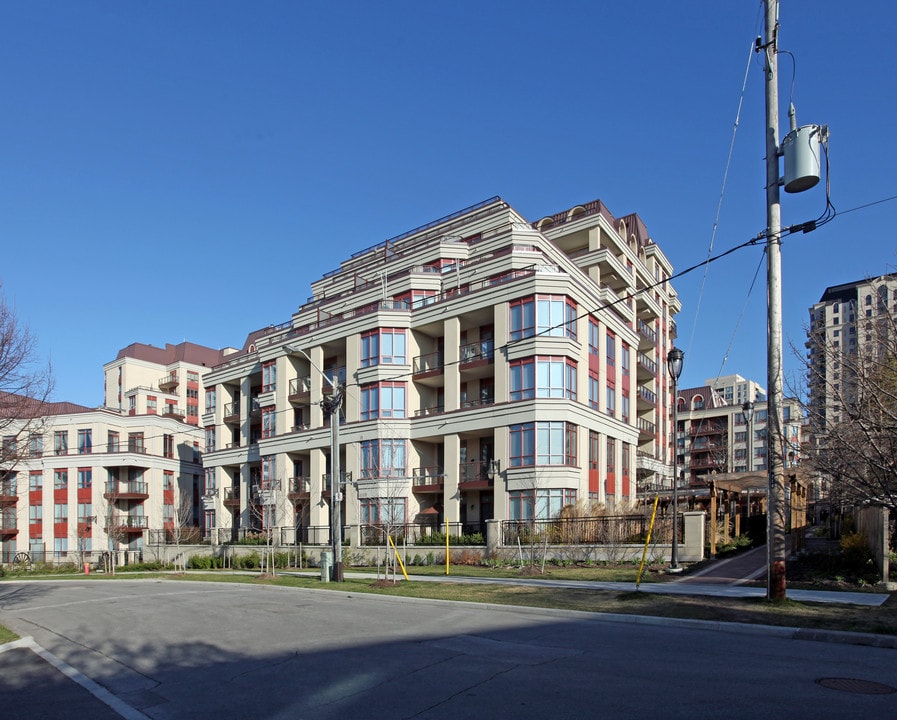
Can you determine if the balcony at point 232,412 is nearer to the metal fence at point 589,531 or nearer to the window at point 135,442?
the window at point 135,442

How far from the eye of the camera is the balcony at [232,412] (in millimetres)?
60344

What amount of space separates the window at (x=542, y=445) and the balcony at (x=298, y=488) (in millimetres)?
17386

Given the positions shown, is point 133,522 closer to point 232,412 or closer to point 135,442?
point 135,442

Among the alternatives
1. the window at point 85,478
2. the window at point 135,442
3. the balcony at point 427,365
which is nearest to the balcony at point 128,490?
the window at point 85,478

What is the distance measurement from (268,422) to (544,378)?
77.6 feet

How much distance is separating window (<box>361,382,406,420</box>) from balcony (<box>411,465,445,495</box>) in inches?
144

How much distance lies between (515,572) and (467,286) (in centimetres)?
2434

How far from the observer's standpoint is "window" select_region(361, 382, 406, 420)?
45312mm

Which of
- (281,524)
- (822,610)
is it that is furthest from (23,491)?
(822,610)

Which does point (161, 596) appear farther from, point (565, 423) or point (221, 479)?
point (221, 479)

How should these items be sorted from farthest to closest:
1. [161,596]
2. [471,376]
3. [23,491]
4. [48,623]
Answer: [23,491], [471,376], [161,596], [48,623]

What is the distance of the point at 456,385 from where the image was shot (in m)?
43.8

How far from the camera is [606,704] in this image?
7527 millimetres

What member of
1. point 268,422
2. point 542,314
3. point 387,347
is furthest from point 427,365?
point 268,422
